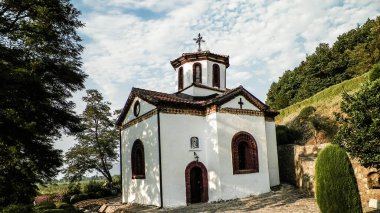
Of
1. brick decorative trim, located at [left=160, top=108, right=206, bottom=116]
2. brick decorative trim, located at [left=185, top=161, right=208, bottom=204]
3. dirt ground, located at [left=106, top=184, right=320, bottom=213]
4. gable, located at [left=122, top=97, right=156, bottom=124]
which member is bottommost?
dirt ground, located at [left=106, top=184, right=320, bottom=213]

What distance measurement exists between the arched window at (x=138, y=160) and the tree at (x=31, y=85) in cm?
391

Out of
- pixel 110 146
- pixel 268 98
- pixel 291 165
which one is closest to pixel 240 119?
pixel 291 165

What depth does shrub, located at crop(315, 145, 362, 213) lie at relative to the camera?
844 cm

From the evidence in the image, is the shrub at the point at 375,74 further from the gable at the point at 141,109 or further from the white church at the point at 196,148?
the gable at the point at 141,109

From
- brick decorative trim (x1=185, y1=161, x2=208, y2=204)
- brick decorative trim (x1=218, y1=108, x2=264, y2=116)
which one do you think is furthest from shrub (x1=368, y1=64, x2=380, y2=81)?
brick decorative trim (x1=185, y1=161, x2=208, y2=204)

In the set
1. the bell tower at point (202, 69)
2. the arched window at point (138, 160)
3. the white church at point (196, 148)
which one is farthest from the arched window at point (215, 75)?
the arched window at point (138, 160)

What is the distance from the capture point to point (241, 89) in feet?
55.2

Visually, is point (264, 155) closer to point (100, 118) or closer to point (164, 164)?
point (164, 164)

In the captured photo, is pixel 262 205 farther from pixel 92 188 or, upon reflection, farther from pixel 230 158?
pixel 92 188

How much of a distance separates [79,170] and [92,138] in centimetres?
307

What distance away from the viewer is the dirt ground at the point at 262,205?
12202 millimetres

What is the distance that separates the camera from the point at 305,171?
16109 millimetres

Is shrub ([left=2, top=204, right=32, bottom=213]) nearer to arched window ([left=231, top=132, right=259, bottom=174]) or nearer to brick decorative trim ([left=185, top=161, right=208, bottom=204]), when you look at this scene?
brick decorative trim ([left=185, top=161, right=208, bottom=204])

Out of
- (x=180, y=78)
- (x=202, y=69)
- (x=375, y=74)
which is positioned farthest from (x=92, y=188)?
(x=375, y=74)
